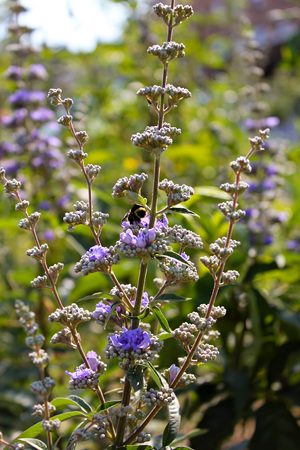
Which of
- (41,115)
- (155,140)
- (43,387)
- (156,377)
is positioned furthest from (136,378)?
(41,115)

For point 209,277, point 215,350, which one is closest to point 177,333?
point 215,350

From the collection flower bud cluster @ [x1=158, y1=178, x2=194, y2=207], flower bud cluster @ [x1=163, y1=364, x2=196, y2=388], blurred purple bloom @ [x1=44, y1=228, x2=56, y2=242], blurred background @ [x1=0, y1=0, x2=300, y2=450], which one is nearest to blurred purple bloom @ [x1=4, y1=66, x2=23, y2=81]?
blurred background @ [x1=0, y1=0, x2=300, y2=450]

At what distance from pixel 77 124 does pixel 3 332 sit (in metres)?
1.24

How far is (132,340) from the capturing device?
708 millimetres

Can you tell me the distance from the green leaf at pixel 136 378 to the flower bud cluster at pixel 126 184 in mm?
279

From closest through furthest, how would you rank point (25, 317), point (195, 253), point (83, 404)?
point (25, 317)
point (83, 404)
point (195, 253)

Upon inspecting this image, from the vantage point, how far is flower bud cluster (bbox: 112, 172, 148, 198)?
27.7 inches

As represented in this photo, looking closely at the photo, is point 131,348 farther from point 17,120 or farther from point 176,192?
point 17,120

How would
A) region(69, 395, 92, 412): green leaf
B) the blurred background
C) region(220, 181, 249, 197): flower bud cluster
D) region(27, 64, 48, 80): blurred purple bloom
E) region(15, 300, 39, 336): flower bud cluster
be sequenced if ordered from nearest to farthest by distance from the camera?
region(15, 300, 39, 336): flower bud cluster, region(220, 181, 249, 197): flower bud cluster, region(69, 395, 92, 412): green leaf, the blurred background, region(27, 64, 48, 80): blurred purple bloom

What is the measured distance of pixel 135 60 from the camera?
286 cm

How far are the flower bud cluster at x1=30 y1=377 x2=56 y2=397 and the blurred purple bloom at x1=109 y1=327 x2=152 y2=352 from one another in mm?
114

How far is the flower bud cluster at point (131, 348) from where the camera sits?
701 millimetres

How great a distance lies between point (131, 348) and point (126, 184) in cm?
26

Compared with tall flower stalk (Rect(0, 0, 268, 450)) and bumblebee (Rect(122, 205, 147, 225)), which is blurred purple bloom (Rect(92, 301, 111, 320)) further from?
bumblebee (Rect(122, 205, 147, 225))
